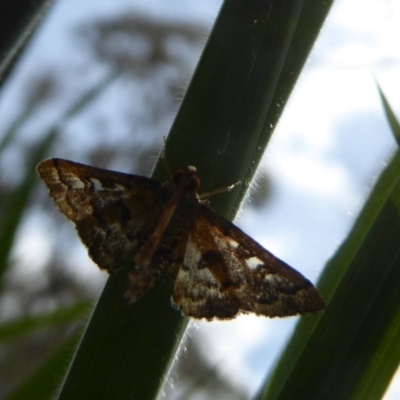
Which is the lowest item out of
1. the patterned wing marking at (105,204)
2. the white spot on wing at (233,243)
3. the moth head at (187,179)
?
the patterned wing marking at (105,204)

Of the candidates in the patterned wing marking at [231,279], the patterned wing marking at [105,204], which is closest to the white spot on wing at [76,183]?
the patterned wing marking at [105,204]

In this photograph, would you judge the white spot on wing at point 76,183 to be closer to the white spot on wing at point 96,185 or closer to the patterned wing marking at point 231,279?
the white spot on wing at point 96,185

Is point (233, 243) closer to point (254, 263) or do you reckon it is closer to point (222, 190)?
point (254, 263)

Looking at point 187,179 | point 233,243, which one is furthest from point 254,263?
point 187,179

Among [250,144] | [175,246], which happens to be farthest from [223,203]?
[175,246]

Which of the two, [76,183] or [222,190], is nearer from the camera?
[222,190]

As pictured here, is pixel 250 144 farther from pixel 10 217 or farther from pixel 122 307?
pixel 10 217

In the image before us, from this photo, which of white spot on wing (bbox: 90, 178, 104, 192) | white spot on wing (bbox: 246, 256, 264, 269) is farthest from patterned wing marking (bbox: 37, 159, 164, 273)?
white spot on wing (bbox: 246, 256, 264, 269)
